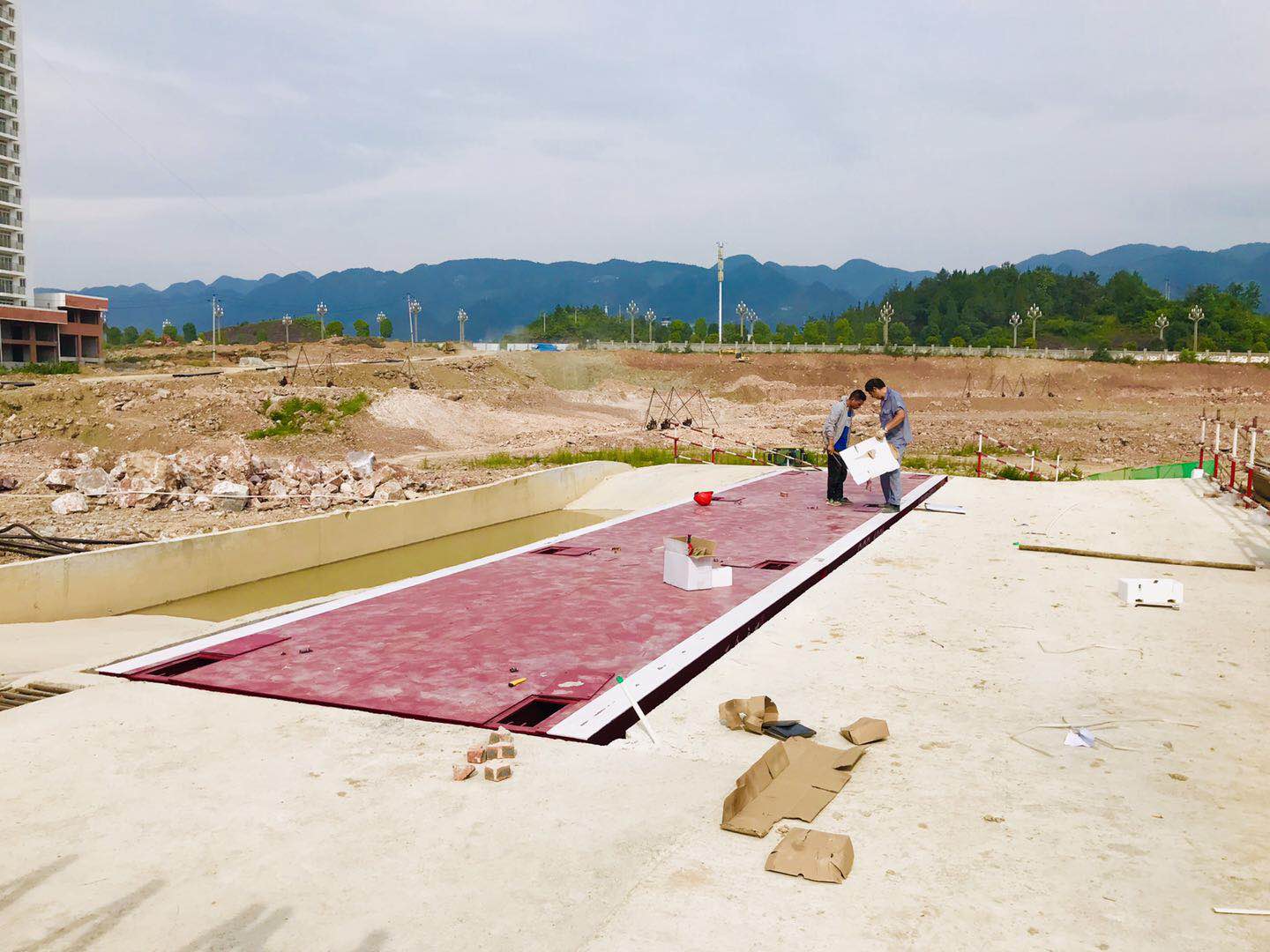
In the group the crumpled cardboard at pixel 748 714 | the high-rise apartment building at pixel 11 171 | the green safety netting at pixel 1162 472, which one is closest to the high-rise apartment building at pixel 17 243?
the high-rise apartment building at pixel 11 171

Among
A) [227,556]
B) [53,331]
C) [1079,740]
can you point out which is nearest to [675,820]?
[1079,740]

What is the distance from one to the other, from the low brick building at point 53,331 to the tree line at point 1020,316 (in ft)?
163

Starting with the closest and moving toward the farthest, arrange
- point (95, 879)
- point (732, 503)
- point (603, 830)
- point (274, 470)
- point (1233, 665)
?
1. point (95, 879)
2. point (603, 830)
3. point (1233, 665)
4. point (732, 503)
5. point (274, 470)

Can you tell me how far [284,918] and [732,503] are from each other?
11.4 meters

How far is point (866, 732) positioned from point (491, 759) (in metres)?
2.00

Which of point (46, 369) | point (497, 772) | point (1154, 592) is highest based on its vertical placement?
point (46, 369)

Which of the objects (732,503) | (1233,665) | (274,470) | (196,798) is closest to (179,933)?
(196,798)

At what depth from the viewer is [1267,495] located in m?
12.4

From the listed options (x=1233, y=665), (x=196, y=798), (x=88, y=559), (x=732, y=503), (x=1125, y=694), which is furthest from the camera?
(x=732, y=503)

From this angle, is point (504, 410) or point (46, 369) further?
point (46, 369)

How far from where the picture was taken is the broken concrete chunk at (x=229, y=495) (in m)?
16.7

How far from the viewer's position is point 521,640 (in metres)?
6.97

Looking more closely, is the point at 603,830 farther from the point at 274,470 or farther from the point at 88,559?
the point at 274,470

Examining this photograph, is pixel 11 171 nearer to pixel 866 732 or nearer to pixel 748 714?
pixel 748 714
